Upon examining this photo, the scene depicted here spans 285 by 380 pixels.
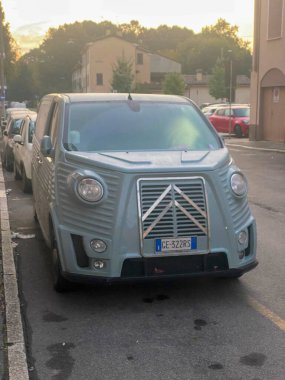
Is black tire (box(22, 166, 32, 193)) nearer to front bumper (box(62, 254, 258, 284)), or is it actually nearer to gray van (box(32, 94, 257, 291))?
gray van (box(32, 94, 257, 291))

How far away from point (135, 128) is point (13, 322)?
7.79ft

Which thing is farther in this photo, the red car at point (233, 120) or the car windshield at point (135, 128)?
the red car at point (233, 120)

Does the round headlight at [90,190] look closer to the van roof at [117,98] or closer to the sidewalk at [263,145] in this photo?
the van roof at [117,98]

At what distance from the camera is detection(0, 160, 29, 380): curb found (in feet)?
12.1

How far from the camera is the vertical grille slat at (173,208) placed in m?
4.60

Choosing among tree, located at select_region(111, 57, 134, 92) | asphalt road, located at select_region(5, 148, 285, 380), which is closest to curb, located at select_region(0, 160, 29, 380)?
asphalt road, located at select_region(5, 148, 285, 380)

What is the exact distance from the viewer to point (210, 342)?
4172 millimetres

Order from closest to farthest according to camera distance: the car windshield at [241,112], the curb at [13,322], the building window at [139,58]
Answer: the curb at [13,322] < the car windshield at [241,112] < the building window at [139,58]

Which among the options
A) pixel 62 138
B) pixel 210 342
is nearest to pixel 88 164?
pixel 62 138

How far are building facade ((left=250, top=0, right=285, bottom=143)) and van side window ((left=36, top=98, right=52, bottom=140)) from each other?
16713mm

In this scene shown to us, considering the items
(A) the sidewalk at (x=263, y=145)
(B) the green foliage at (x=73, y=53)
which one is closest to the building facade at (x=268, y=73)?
(A) the sidewalk at (x=263, y=145)

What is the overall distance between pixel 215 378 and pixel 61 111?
10.8 ft

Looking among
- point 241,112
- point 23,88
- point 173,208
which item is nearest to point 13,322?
point 173,208

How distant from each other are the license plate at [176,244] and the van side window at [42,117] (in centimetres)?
271
